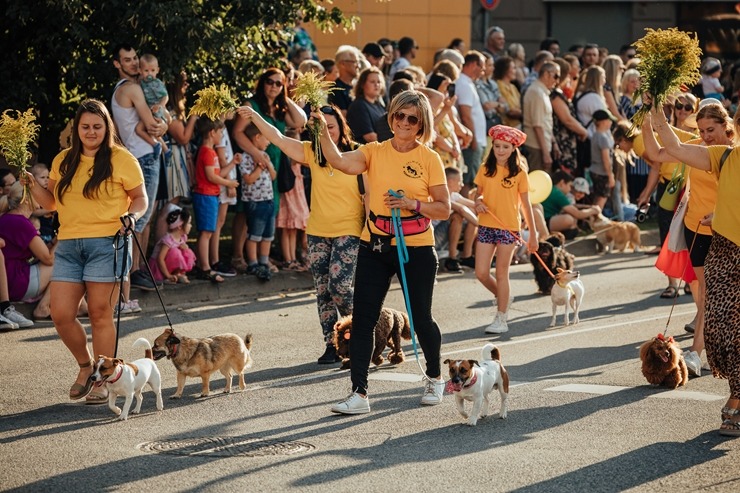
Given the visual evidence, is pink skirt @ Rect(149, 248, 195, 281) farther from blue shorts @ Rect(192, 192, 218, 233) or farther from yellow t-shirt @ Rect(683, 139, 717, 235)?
yellow t-shirt @ Rect(683, 139, 717, 235)

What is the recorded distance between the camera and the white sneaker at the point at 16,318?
1220 centimetres

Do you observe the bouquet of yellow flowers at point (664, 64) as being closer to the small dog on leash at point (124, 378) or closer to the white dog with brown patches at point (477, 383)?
the white dog with brown patches at point (477, 383)

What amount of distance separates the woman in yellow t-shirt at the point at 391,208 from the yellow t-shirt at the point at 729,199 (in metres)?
1.82

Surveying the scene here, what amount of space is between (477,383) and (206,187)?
641 centimetres

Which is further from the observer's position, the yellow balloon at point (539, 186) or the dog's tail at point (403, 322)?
the yellow balloon at point (539, 186)

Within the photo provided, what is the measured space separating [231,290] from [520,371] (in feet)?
15.1

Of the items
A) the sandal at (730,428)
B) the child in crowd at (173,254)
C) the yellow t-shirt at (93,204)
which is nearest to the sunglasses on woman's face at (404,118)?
the yellow t-shirt at (93,204)

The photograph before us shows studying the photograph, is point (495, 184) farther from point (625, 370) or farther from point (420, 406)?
point (420, 406)

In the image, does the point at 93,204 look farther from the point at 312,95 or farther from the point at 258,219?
the point at 258,219

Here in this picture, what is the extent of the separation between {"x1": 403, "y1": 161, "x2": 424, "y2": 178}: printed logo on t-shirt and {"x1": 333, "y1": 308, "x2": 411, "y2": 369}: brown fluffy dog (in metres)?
1.98

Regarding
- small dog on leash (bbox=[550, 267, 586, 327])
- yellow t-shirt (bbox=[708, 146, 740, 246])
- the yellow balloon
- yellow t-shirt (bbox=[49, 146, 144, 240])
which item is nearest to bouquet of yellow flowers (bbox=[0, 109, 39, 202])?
yellow t-shirt (bbox=[49, 146, 144, 240])

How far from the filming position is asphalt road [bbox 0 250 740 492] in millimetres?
7430

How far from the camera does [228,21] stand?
50.0 ft

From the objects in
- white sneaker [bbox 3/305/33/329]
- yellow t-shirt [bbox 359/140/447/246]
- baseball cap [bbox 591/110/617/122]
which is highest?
baseball cap [bbox 591/110/617/122]
